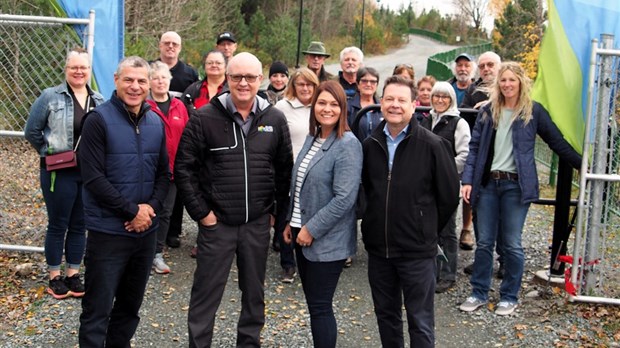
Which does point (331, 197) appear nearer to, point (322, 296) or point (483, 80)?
point (322, 296)

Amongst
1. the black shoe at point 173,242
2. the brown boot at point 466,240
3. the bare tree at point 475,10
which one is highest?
the bare tree at point 475,10

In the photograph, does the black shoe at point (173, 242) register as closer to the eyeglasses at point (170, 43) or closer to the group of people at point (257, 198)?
the eyeglasses at point (170, 43)

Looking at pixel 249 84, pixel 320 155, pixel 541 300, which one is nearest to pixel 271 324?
pixel 320 155

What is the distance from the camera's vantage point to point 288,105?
570cm

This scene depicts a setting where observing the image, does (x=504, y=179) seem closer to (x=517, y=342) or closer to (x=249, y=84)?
(x=517, y=342)

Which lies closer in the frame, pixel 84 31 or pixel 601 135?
pixel 601 135

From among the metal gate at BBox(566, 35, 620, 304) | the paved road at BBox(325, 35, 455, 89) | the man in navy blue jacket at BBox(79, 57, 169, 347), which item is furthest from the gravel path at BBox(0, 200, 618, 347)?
the paved road at BBox(325, 35, 455, 89)

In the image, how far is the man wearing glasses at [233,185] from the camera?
4.02 metres

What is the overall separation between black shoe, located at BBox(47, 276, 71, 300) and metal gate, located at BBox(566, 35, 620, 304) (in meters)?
4.38

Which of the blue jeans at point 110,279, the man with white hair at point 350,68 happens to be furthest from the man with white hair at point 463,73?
the blue jeans at point 110,279

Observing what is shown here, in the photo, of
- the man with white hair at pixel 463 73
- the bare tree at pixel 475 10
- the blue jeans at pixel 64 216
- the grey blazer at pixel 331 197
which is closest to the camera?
the grey blazer at pixel 331 197

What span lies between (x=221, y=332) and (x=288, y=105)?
2.11 metres

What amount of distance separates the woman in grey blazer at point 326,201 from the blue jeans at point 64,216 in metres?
2.18

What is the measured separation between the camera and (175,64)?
6.90 meters
